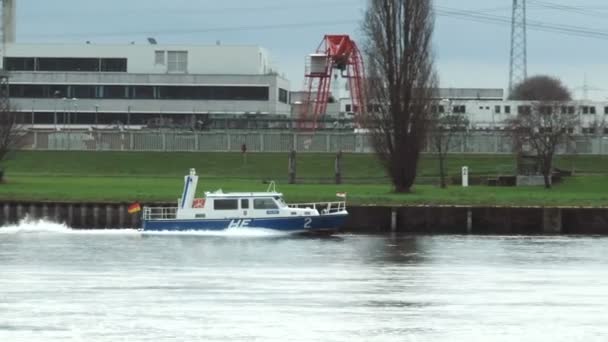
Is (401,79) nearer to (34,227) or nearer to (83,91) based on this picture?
(34,227)

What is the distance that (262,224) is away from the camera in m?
72.4

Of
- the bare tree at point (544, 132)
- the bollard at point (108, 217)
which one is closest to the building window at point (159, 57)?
the bare tree at point (544, 132)

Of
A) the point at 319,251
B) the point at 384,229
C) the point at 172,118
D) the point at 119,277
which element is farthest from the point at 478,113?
the point at 119,277

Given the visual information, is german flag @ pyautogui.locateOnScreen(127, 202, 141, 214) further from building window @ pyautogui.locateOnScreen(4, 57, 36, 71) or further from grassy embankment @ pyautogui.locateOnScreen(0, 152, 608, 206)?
building window @ pyautogui.locateOnScreen(4, 57, 36, 71)

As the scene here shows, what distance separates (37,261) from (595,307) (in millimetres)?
24886

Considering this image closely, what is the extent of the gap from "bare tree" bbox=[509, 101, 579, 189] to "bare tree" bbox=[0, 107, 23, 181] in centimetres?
3659

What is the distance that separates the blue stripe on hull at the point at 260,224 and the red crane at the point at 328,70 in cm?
5929

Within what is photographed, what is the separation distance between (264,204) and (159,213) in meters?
5.94

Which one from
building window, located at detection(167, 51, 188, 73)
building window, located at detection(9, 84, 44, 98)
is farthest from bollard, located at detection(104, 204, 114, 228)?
building window, located at detection(167, 51, 188, 73)

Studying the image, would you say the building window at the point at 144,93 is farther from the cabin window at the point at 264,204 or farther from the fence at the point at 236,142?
the cabin window at the point at 264,204

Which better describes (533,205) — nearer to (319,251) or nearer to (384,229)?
(384,229)

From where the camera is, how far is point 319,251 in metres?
64.6

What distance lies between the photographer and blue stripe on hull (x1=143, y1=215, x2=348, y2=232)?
72.0 metres

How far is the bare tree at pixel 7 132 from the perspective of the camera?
9856cm
